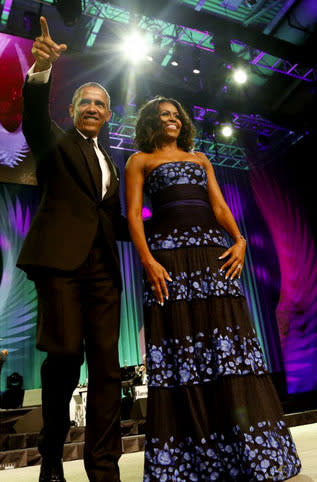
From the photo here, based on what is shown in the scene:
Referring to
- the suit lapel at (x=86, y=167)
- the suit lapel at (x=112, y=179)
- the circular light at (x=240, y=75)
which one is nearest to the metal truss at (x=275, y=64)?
the circular light at (x=240, y=75)

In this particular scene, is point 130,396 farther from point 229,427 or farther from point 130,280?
point 229,427

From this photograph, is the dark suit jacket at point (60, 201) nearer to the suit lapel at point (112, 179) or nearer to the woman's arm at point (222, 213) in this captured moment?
the suit lapel at point (112, 179)

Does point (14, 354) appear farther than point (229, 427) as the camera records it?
Yes

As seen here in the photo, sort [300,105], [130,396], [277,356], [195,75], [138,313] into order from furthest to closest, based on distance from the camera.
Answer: [277,356] → [138,313] → [300,105] → [195,75] → [130,396]

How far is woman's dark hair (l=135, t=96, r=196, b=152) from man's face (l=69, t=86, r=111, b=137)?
19cm

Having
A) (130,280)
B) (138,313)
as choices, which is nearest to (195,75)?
(130,280)

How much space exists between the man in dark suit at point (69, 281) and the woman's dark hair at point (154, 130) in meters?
0.31

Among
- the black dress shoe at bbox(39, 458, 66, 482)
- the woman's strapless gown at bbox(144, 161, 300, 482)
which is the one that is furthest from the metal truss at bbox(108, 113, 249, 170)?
the black dress shoe at bbox(39, 458, 66, 482)

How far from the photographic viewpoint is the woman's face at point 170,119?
194cm

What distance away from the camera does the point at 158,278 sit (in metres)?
1.64

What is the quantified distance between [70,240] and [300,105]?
740 centimetres

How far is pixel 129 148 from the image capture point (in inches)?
349

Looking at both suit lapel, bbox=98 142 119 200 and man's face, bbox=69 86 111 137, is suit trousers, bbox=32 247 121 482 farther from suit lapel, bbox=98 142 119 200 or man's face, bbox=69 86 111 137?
man's face, bbox=69 86 111 137

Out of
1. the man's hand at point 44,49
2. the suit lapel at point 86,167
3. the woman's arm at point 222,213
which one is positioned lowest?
the woman's arm at point 222,213
